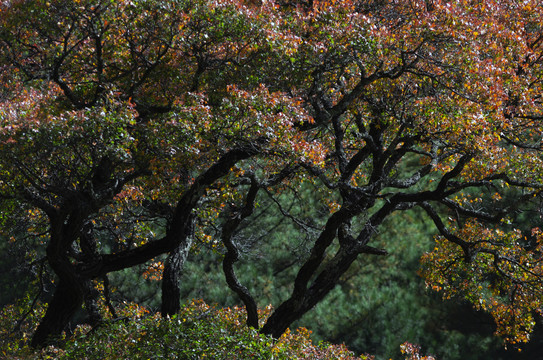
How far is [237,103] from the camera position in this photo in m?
7.12

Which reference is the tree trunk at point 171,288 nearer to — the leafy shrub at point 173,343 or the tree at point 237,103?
the tree at point 237,103

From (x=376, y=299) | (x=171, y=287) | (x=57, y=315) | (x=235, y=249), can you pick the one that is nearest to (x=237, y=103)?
(x=235, y=249)

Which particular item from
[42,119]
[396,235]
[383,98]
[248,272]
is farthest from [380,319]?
[42,119]

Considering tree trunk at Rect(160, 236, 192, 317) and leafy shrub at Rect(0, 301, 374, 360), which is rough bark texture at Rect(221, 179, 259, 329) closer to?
tree trunk at Rect(160, 236, 192, 317)

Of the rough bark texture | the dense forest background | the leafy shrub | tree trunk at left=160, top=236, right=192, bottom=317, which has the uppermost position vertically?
the dense forest background

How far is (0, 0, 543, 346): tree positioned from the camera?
23.6 ft

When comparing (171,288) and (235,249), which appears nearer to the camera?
(235,249)

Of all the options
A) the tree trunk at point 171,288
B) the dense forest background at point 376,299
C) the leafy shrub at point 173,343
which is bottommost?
the leafy shrub at point 173,343

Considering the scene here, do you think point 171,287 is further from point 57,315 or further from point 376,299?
point 376,299

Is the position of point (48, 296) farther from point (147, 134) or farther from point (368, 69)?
point (368, 69)

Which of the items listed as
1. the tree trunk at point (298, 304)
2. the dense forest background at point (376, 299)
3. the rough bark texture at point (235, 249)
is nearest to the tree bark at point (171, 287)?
the rough bark texture at point (235, 249)

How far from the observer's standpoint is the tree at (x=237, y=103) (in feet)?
23.6

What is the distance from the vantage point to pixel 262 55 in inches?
306

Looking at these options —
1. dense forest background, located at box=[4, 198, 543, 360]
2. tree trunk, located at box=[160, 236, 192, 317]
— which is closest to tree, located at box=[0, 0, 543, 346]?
tree trunk, located at box=[160, 236, 192, 317]
